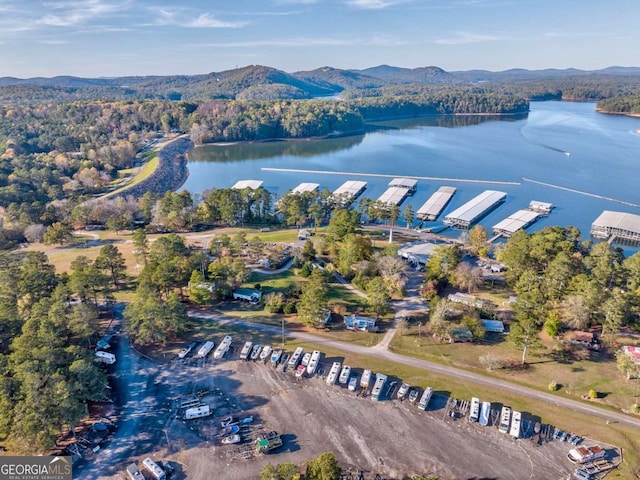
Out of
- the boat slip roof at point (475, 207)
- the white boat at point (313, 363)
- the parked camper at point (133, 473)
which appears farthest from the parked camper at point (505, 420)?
the boat slip roof at point (475, 207)

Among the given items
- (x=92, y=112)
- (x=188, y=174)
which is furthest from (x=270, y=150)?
(x=92, y=112)

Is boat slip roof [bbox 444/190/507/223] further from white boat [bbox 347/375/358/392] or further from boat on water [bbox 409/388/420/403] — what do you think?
white boat [bbox 347/375/358/392]

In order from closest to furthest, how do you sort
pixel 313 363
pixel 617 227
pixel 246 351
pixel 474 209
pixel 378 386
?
pixel 378 386
pixel 313 363
pixel 246 351
pixel 617 227
pixel 474 209

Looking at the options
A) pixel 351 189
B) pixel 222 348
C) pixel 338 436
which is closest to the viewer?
pixel 338 436

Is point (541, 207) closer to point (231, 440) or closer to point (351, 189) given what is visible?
point (351, 189)

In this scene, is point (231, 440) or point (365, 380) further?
point (365, 380)

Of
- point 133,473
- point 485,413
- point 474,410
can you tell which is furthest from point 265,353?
point 485,413

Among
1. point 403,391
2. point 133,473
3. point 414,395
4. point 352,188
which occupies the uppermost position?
point 352,188

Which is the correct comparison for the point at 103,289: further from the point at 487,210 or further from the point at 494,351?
the point at 487,210
